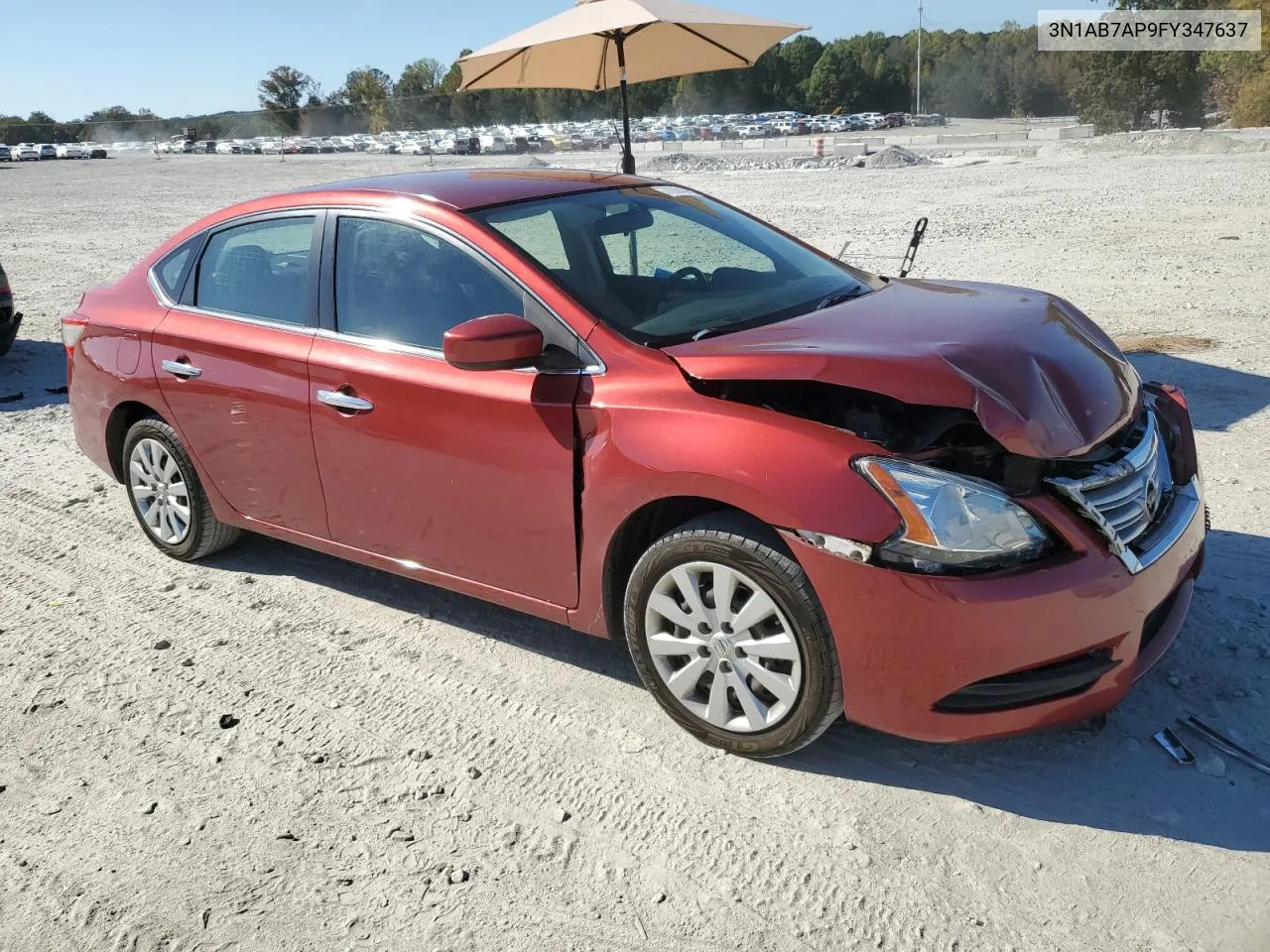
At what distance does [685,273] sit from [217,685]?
2303 mm

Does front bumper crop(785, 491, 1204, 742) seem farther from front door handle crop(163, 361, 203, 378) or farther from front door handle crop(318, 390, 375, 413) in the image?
front door handle crop(163, 361, 203, 378)

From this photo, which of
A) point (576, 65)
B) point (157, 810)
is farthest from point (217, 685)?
point (576, 65)

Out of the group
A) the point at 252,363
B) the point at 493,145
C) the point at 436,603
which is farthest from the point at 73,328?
the point at 493,145

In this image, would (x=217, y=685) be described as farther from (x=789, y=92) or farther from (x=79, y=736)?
(x=789, y=92)

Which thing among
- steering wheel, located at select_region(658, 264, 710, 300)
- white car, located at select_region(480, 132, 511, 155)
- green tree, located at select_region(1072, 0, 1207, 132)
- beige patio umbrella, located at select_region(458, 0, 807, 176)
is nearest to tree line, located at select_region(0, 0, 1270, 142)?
green tree, located at select_region(1072, 0, 1207, 132)

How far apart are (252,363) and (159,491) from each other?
1.16 meters

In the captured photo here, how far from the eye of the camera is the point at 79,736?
12.3ft

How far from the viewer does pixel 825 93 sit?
4574 inches

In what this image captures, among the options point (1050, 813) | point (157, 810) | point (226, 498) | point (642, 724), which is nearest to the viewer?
point (1050, 813)

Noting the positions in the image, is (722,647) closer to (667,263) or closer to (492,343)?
(492,343)

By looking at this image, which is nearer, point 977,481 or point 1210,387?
point 977,481

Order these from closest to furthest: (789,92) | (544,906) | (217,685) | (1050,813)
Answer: (544,906) → (1050,813) → (217,685) → (789,92)

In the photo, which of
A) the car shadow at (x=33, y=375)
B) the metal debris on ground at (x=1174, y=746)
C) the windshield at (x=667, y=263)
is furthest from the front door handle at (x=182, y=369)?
the car shadow at (x=33, y=375)

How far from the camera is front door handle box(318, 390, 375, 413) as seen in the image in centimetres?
400
